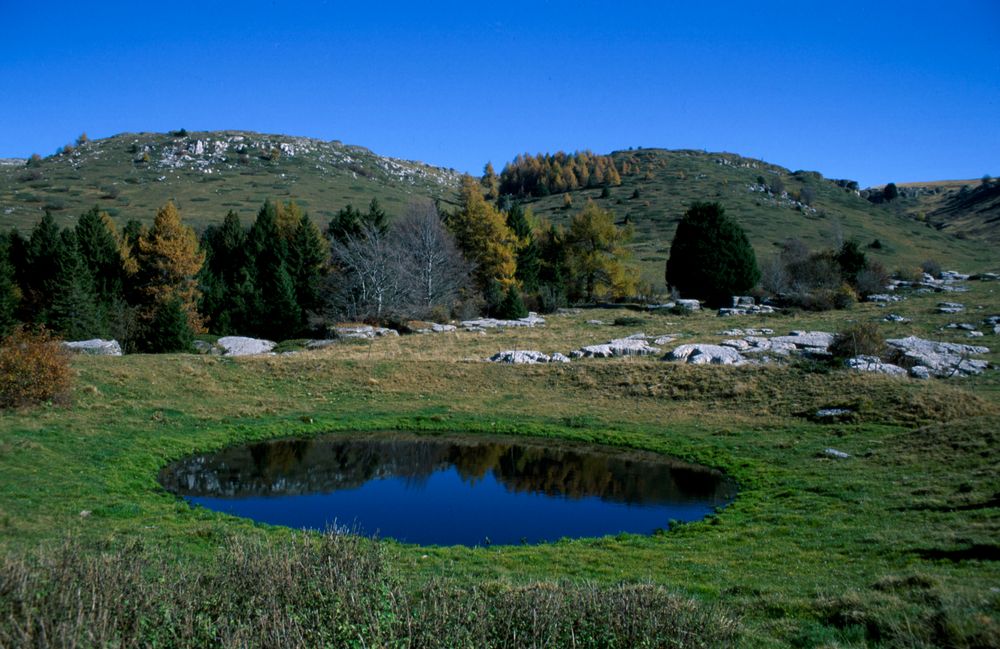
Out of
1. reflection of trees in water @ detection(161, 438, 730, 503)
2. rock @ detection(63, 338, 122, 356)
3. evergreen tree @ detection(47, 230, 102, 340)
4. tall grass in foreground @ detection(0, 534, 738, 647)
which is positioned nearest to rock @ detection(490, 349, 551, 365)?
reflection of trees in water @ detection(161, 438, 730, 503)

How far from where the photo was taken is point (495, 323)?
49.4 metres

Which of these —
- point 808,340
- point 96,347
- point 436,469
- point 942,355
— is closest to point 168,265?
point 96,347

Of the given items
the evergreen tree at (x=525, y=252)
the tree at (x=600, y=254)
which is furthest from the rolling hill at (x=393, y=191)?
the evergreen tree at (x=525, y=252)

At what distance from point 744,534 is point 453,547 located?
20.7 ft

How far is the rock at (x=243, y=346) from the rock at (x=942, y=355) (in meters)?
35.9

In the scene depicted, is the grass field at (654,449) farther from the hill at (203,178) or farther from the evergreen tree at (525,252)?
the hill at (203,178)

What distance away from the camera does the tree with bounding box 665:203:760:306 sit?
56.2m

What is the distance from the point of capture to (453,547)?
1352 cm

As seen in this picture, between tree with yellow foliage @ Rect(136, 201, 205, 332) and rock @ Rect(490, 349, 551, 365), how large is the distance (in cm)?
2680

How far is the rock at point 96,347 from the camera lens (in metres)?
35.6

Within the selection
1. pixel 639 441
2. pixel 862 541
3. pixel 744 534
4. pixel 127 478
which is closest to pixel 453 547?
pixel 744 534

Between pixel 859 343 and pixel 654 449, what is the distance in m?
13.6

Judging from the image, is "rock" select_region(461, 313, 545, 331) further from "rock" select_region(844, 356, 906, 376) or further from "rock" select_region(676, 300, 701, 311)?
"rock" select_region(844, 356, 906, 376)

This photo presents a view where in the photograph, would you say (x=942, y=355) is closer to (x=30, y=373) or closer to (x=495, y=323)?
(x=495, y=323)
